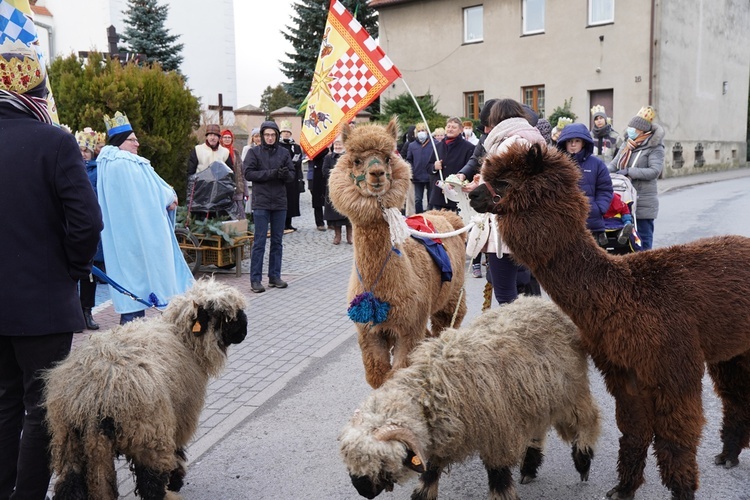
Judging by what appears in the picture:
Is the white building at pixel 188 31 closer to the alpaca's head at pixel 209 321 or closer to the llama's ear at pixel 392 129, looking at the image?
the llama's ear at pixel 392 129

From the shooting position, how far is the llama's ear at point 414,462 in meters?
2.72

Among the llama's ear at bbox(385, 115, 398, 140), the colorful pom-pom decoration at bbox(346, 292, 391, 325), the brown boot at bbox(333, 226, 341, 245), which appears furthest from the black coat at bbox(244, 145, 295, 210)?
the colorful pom-pom decoration at bbox(346, 292, 391, 325)

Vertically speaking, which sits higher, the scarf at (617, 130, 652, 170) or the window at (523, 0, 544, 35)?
the window at (523, 0, 544, 35)

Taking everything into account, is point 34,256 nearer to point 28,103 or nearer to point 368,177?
point 28,103

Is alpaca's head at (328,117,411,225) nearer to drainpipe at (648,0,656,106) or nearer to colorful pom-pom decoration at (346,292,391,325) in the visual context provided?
colorful pom-pom decoration at (346,292,391,325)

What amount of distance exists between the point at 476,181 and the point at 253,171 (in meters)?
5.23

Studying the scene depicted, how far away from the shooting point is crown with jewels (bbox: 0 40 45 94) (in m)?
3.04

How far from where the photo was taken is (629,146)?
8.10 meters

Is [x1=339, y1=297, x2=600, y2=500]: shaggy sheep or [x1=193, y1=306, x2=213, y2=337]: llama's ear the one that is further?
[x1=193, y1=306, x2=213, y2=337]: llama's ear

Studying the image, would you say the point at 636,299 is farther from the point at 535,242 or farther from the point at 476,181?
the point at 476,181

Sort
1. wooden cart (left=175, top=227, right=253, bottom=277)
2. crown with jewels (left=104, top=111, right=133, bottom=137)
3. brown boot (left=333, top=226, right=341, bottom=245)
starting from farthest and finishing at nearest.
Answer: brown boot (left=333, top=226, right=341, bottom=245) < wooden cart (left=175, top=227, right=253, bottom=277) < crown with jewels (left=104, top=111, right=133, bottom=137)

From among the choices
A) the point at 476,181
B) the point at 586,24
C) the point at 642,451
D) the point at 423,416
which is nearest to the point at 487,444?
the point at 423,416

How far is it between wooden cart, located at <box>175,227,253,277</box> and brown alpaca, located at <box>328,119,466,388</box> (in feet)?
19.4

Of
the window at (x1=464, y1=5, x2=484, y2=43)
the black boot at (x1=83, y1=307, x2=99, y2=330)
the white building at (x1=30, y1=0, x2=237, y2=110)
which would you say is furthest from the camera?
the white building at (x1=30, y1=0, x2=237, y2=110)
